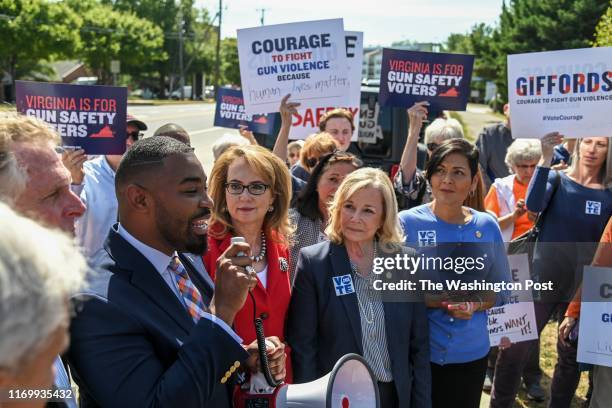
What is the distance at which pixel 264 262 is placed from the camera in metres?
3.07

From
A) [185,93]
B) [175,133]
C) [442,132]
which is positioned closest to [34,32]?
[185,93]

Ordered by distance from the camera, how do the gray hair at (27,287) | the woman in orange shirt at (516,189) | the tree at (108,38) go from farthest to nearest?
the tree at (108,38) → the woman in orange shirt at (516,189) → the gray hair at (27,287)

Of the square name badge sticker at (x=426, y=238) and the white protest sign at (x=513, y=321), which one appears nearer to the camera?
the square name badge sticker at (x=426, y=238)

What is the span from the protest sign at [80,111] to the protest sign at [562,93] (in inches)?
116

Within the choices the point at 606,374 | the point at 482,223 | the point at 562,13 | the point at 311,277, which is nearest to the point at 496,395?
the point at 606,374

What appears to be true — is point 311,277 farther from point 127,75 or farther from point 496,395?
point 127,75

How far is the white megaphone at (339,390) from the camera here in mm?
2041

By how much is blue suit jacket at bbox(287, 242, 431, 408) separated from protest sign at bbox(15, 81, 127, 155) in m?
2.02

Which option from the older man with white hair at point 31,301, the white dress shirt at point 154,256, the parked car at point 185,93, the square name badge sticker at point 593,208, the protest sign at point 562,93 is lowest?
the square name badge sticker at point 593,208

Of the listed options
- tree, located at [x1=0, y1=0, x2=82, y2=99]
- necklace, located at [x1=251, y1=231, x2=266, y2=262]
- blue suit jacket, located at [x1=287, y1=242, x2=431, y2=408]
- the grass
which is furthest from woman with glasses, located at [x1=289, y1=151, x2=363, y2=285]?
tree, located at [x1=0, y1=0, x2=82, y2=99]

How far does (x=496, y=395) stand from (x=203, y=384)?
3.14 m

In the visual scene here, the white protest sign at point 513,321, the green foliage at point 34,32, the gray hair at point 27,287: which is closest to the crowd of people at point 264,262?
the gray hair at point 27,287

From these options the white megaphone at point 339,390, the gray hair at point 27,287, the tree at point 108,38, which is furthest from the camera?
the tree at point 108,38

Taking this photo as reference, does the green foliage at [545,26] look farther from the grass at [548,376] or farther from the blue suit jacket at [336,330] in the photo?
the blue suit jacket at [336,330]
